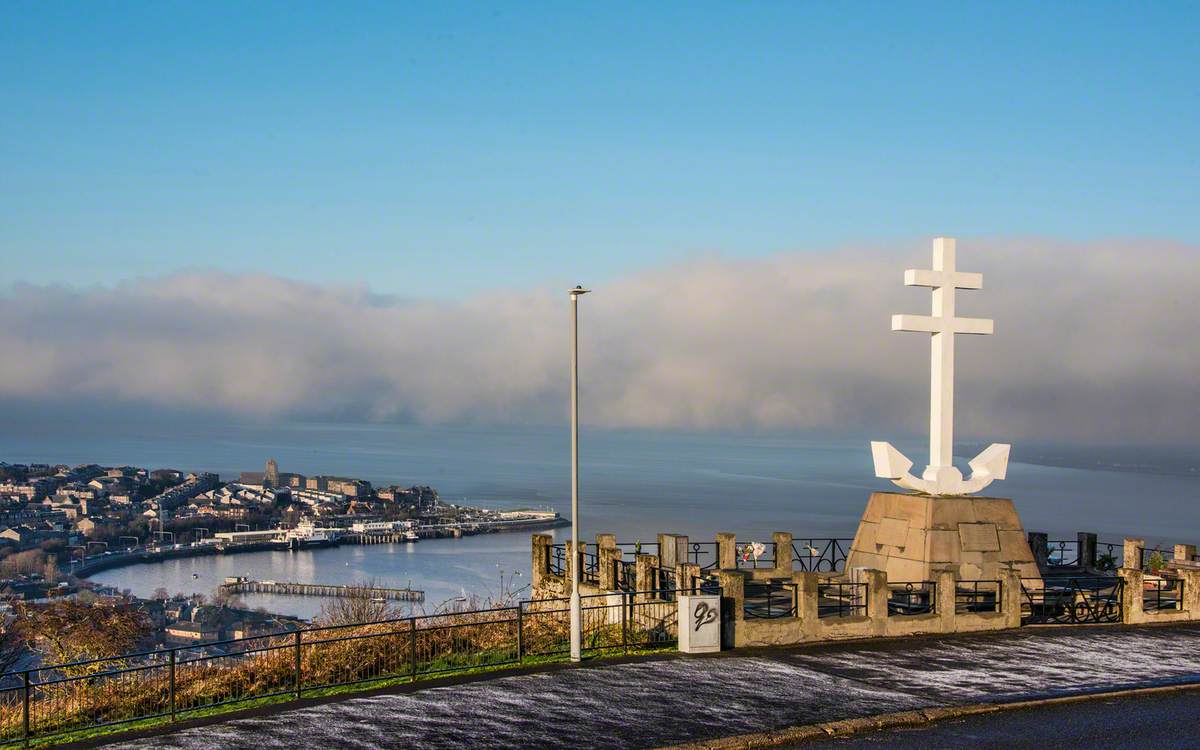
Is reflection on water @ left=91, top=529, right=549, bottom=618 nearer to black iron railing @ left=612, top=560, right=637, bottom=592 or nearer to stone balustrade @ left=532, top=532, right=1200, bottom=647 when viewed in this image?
black iron railing @ left=612, top=560, right=637, bottom=592

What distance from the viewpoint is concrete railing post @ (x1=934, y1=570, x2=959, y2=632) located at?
19.6 meters

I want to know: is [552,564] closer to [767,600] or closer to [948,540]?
[767,600]

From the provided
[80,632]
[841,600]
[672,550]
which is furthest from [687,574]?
[80,632]

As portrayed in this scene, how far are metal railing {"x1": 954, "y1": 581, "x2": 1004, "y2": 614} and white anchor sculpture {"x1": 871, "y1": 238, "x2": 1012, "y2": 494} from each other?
2167 millimetres

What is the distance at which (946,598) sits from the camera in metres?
19.6

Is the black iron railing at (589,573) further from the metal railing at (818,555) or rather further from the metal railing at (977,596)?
the metal railing at (977,596)

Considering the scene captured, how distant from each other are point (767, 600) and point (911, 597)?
322cm

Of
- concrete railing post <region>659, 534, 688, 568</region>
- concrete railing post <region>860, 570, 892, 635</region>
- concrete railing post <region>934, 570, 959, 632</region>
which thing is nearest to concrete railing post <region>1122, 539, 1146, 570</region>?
concrete railing post <region>934, 570, 959, 632</region>

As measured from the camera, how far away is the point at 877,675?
1642 centimetres

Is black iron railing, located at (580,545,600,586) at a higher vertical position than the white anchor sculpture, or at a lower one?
lower

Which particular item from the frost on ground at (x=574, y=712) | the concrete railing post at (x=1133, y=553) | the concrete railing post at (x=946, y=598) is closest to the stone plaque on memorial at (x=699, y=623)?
the frost on ground at (x=574, y=712)

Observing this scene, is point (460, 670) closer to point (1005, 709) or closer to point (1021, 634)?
point (1005, 709)

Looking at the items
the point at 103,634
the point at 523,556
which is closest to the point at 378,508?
the point at 523,556

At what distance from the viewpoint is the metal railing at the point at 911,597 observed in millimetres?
21531
